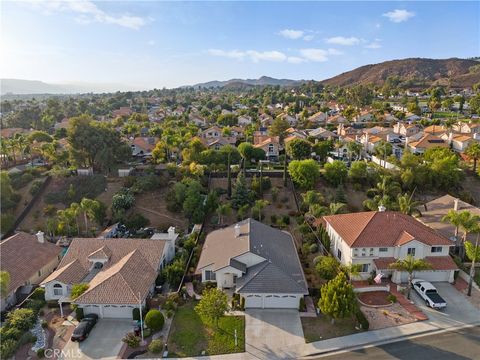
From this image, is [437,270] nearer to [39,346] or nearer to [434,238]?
[434,238]

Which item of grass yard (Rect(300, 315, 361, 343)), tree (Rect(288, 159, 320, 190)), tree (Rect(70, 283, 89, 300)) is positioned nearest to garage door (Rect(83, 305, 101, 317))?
tree (Rect(70, 283, 89, 300))

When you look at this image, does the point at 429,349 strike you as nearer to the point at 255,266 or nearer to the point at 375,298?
the point at 375,298

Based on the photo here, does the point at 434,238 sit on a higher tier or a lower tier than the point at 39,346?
higher

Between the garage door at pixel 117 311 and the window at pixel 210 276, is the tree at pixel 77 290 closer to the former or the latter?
the garage door at pixel 117 311

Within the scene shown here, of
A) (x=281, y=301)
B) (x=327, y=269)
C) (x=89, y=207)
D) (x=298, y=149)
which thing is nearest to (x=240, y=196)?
(x=298, y=149)

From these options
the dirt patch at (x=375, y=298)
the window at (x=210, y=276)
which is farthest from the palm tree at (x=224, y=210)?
the dirt patch at (x=375, y=298)

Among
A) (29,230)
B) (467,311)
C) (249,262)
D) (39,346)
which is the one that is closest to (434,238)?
(467,311)
